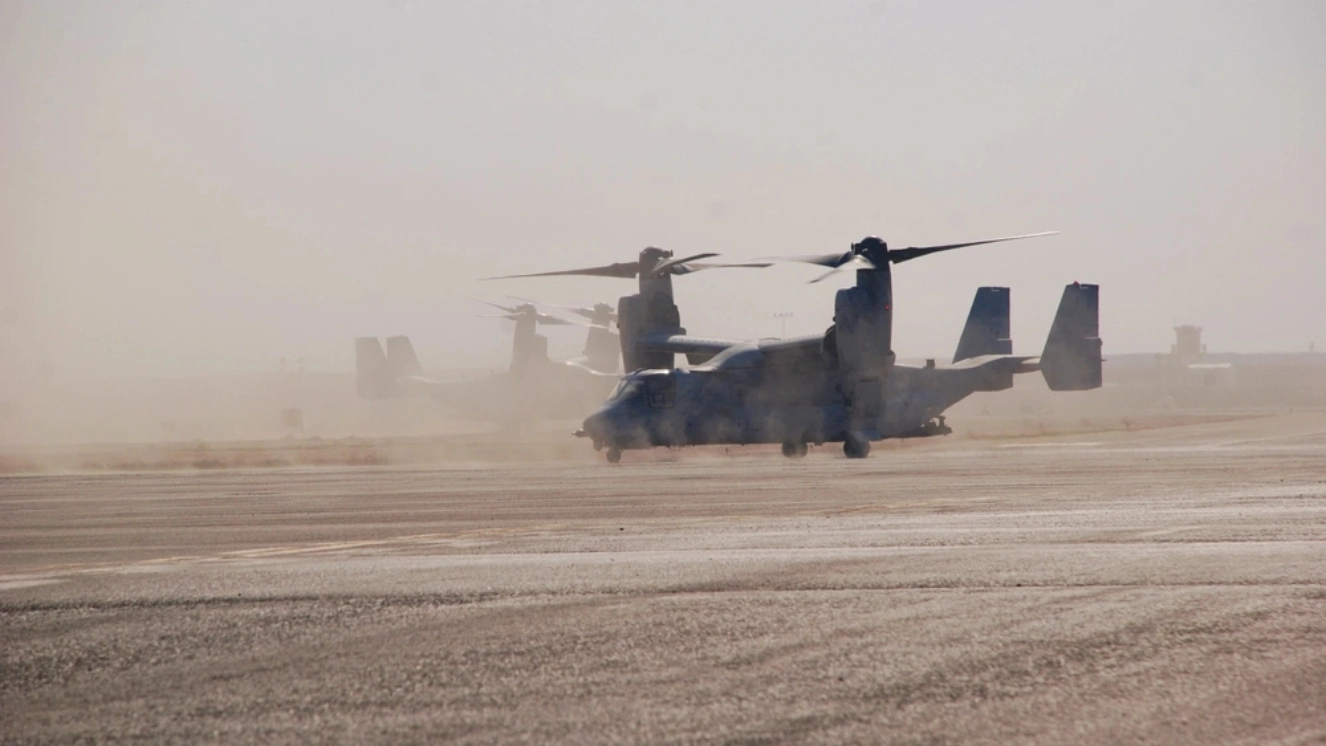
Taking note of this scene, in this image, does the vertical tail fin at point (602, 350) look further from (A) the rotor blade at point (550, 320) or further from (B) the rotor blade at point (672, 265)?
(B) the rotor blade at point (672, 265)

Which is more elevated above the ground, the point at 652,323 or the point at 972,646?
Result: the point at 652,323

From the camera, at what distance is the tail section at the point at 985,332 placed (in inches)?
1938

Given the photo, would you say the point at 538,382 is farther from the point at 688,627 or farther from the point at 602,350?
the point at 688,627

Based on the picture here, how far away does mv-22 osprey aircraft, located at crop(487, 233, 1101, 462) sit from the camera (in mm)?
38094

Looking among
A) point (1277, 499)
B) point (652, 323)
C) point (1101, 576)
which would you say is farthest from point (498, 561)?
point (652, 323)

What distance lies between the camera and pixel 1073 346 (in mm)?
46844

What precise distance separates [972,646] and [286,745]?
4565mm

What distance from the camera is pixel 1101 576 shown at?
36.9ft

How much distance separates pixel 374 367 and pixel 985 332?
52.2 m

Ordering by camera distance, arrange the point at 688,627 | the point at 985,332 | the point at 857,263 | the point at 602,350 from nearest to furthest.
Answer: the point at 688,627
the point at 857,263
the point at 985,332
the point at 602,350

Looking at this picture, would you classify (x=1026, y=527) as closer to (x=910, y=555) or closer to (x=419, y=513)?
(x=910, y=555)

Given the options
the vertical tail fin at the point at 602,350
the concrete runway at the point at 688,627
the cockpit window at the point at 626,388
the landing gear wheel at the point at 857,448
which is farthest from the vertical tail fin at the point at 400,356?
the concrete runway at the point at 688,627

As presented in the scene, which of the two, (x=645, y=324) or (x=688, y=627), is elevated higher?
(x=645, y=324)

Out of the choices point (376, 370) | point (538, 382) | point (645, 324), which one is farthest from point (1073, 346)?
point (376, 370)
